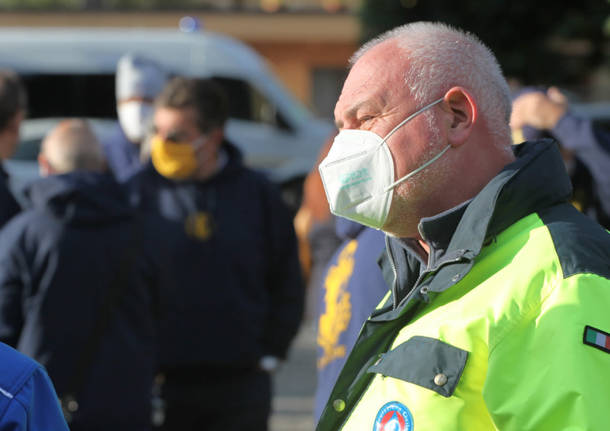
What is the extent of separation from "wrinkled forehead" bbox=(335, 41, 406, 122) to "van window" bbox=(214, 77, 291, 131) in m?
10.2

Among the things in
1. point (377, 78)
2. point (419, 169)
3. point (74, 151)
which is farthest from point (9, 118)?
point (419, 169)

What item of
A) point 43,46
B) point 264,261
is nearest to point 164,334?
point 264,261

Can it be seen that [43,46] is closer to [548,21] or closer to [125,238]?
[548,21]

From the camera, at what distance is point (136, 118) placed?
6.66 meters

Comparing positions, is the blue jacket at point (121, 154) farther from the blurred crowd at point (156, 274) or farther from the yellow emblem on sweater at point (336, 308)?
the yellow emblem on sweater at point (336, 308)

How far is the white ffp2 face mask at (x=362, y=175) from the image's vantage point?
7.15 ft

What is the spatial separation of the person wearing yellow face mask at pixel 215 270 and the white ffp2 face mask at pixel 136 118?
167 cm

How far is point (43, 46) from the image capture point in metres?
12.7

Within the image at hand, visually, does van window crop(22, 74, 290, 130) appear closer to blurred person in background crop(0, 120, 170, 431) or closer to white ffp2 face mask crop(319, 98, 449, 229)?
blurred person in background crop(0, 120, 170, 431)

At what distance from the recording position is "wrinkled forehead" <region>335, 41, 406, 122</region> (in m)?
2.16

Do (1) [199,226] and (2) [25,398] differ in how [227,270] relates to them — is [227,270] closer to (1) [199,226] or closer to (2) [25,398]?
(1) [199,226]

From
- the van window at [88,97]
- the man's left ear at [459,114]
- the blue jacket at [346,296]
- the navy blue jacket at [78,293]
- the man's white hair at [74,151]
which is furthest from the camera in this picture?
the van window at [88,97]

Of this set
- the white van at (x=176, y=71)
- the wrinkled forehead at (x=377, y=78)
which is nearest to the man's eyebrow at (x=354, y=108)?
the wrinkled forehead at (x=377, y=78)

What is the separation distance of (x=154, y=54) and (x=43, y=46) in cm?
146
